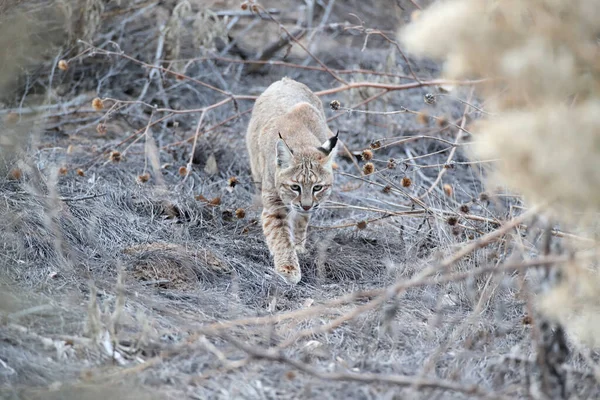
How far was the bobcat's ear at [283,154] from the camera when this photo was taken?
5.88 metres

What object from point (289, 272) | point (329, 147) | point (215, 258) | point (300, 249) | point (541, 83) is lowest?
point (300, 249)

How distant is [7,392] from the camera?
334cm

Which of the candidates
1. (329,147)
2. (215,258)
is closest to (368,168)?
(329,147)

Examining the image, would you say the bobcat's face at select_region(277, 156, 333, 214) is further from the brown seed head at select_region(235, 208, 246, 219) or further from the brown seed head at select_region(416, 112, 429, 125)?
the brown seed head at select_region(416, 112, 429, 125)

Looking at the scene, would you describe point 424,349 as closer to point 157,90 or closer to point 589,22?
point 589,22

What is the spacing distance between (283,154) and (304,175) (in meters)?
0.24

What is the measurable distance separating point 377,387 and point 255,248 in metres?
2.76

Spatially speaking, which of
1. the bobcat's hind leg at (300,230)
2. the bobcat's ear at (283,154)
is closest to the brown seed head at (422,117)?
the bobcat's ear at (283,154)

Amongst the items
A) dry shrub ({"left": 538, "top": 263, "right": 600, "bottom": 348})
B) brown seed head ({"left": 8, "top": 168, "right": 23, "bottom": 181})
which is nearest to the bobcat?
brown seed head ({"left": 8, "top": 168, "right": 23, "bottom": 181})

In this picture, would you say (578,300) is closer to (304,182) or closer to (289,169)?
(304,182)

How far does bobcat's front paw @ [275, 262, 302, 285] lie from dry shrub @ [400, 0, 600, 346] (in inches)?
106

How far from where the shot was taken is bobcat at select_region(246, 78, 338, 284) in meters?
5.96

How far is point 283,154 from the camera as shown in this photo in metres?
5.97

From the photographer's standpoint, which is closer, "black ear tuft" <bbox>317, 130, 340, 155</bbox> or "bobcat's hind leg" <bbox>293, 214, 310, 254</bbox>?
"black ear tuft" <bbox>317, 130, 340, 155</bbox>
